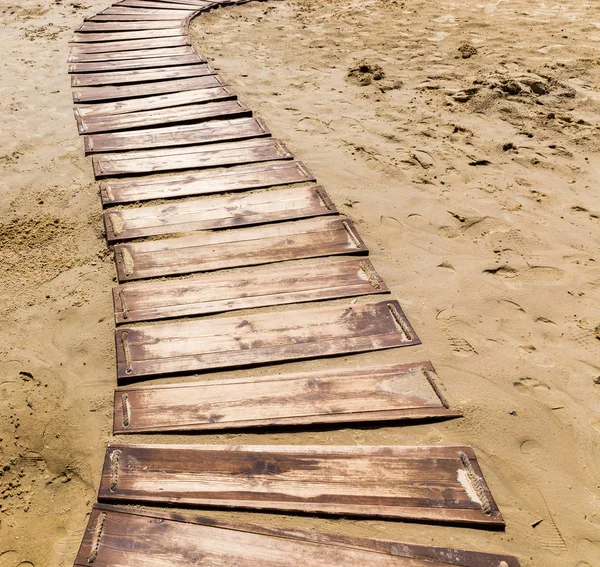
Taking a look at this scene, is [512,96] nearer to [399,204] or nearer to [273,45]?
[399,204]

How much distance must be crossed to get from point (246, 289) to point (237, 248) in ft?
1.40

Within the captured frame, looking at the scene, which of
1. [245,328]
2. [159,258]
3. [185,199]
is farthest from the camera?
[185,199]

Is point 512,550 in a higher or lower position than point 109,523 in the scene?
lower

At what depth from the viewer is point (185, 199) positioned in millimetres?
4121

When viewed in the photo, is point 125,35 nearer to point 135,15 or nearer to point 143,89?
point 135,15

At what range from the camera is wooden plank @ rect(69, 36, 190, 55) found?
6881mm

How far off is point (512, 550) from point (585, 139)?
155 inches

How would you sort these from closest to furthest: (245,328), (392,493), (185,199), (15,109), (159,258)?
(392,493) → (245,328) → (159,258) → (185,199) → (15,109)

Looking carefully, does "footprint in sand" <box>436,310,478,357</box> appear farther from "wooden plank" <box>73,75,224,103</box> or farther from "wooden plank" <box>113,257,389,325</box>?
"wooden plank" <box>73,75,224,103</box>

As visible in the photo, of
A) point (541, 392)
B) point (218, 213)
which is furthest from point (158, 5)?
point (541, 392)

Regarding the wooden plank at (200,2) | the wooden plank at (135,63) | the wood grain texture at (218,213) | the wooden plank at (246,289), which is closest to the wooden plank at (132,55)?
the wooden plank at (135,63)

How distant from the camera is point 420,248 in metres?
3.64

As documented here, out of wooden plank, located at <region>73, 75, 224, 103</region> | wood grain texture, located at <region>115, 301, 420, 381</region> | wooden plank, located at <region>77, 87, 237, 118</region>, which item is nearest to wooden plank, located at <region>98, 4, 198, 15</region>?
wooden plank, located at <region>73, 75, 224, 103</region>

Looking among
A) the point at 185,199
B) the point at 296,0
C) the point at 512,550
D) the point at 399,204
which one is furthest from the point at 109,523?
the point at 296,0
